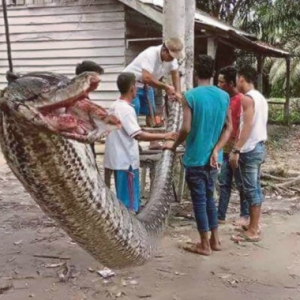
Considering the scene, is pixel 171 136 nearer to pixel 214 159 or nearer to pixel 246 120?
pixel 214 159

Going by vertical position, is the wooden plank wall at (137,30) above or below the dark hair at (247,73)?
below

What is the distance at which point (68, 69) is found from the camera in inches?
535

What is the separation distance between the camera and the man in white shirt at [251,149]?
19.0ft

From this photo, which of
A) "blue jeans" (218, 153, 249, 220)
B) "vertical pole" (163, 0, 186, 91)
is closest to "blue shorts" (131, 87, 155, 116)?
"vertical pole" (163, 0, 186, 91)

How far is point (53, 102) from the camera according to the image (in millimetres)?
1969

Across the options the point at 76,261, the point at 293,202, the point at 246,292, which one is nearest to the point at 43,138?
the point at 246,292

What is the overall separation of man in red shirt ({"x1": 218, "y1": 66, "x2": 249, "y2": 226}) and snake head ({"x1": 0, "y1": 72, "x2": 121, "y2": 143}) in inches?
169

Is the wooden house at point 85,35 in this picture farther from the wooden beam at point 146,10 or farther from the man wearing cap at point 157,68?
the man wearing cap at point 157,68

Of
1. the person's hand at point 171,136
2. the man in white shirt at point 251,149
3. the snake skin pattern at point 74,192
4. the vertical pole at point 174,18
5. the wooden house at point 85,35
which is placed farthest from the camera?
the wooden house at point 85,35

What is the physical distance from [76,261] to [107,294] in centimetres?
82

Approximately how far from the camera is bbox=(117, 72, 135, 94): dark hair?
196 inches

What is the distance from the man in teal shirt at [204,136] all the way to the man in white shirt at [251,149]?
1.29ft

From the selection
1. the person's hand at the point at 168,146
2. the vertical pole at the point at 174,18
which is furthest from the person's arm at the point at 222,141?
the vertical pole at the point at 174,18

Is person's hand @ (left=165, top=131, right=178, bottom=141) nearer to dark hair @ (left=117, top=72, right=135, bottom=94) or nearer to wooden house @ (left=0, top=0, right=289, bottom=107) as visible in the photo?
dark hair @ (left=117, top=72, right=135, bottom=94)
